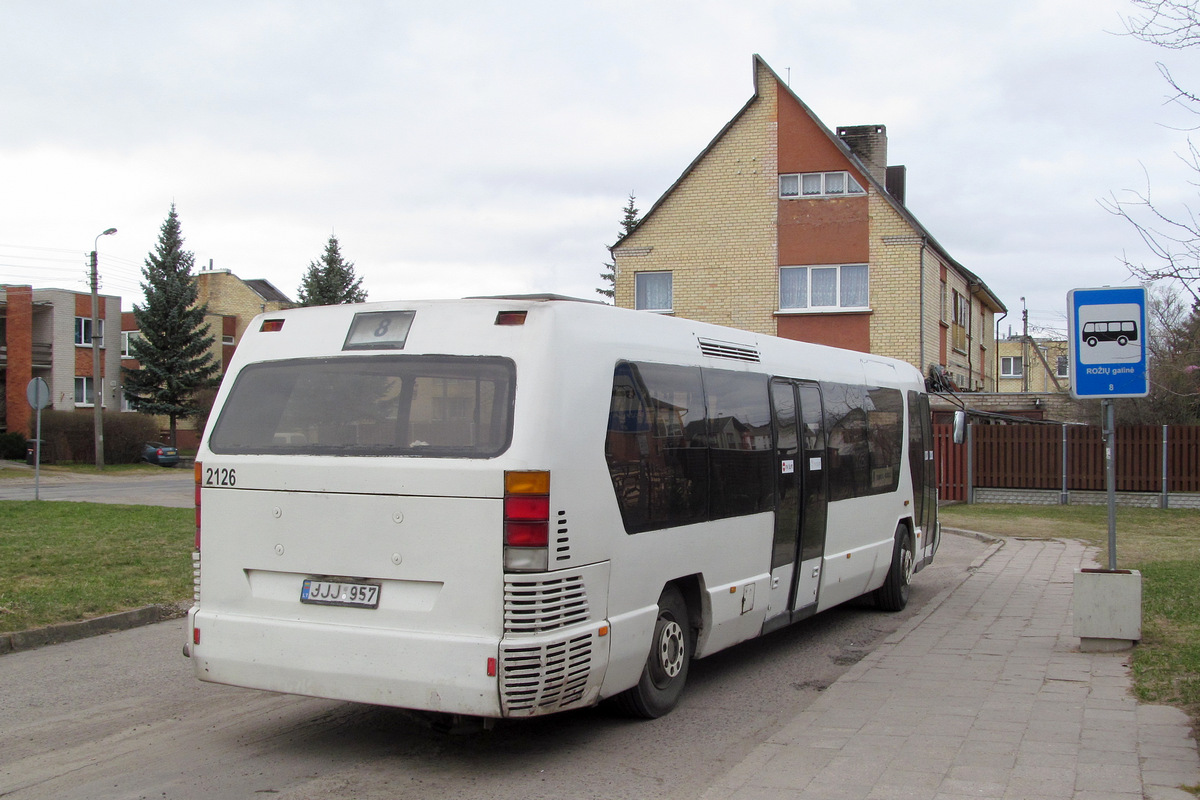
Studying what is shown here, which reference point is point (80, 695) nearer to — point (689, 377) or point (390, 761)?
point (390, 761)

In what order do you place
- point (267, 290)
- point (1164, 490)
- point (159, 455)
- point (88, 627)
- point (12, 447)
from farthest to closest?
point (267, 290)
point (12, 447)
point (159, 455)
point (1164, 490)
point (88, 627)

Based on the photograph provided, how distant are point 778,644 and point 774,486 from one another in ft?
6.56

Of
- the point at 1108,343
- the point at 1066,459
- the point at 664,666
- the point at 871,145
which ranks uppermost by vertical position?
the point at 871,145

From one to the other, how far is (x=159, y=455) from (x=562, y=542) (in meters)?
Result: 45.5

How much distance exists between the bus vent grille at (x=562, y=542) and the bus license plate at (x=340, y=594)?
3.17 ft

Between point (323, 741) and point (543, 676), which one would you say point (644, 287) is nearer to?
point (323, 741)

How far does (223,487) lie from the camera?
602 cm

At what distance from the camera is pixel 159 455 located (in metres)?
46.7

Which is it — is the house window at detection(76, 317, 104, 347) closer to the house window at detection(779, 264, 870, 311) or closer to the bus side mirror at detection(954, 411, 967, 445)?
the house window at detection(779, 264, 870, 311)

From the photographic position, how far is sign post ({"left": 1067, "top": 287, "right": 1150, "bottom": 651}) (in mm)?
8398

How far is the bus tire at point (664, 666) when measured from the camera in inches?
251

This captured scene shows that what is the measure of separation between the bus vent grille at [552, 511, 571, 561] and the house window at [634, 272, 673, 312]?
899 inches

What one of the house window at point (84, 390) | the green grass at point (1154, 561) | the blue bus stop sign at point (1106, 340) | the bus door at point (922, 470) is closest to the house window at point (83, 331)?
the house window at point (84, 390)

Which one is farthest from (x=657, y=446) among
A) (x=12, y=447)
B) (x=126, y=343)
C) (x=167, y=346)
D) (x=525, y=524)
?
(x=126, y=343)
